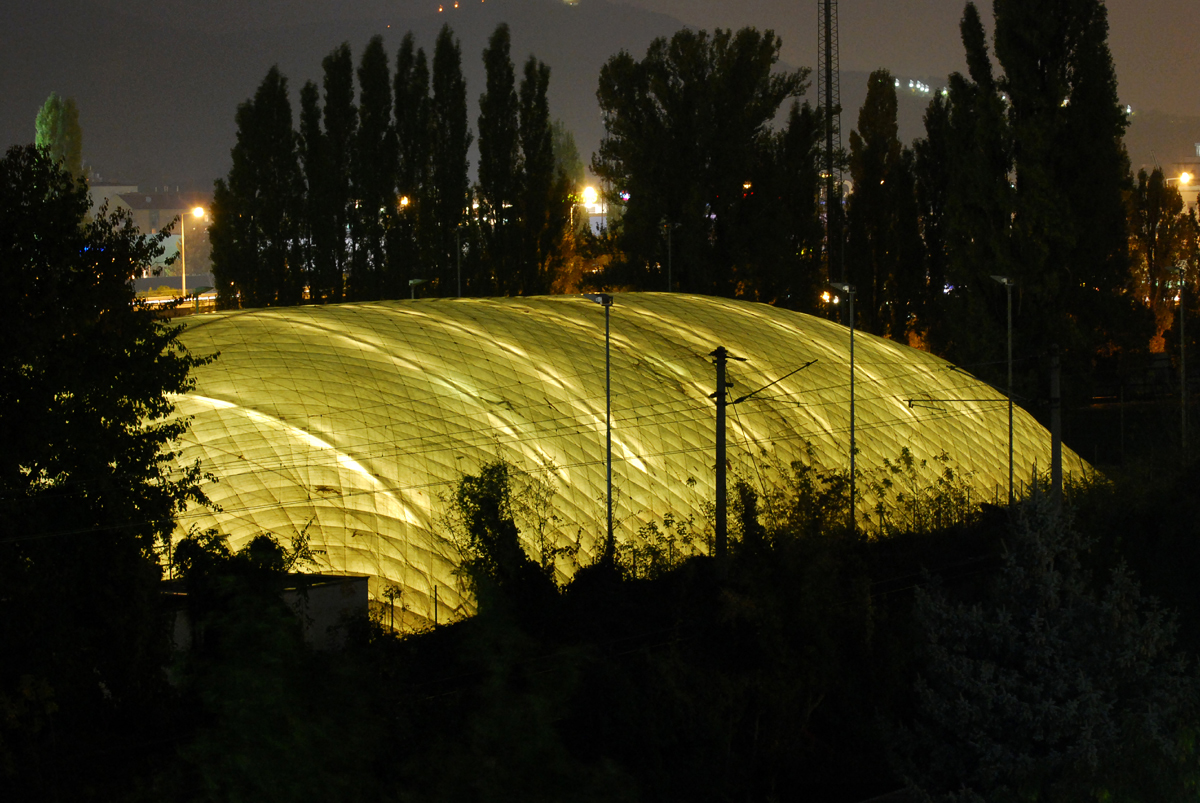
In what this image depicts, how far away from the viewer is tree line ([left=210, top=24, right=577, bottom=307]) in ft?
210

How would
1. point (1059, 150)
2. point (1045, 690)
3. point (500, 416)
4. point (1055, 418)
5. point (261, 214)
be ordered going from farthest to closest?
1. point (261, 214)
2. point (1059, 150)
3. point (500, 416)
4. point (1055, 418)
5. point (1045, 690)

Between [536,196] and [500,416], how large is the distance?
3421 centimetres

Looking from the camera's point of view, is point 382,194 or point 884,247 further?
point 884,247

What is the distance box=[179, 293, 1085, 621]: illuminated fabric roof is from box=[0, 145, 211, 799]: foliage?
544 cm

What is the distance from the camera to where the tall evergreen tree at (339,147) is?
64.2 meters

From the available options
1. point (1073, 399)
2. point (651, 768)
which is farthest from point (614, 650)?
point (1073, 399)

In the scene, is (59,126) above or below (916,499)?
above

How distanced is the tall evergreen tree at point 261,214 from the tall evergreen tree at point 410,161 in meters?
5.22

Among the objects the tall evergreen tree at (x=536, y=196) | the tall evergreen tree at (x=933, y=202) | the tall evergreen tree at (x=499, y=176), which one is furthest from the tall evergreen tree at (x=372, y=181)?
the tall evergreen tree at (x=933, y=202)

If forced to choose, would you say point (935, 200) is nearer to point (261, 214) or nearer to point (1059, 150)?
point (1059, 150)

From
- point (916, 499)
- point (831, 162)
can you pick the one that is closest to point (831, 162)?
point (831, 162)

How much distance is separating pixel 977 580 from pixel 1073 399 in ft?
81.4

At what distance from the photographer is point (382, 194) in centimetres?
6481

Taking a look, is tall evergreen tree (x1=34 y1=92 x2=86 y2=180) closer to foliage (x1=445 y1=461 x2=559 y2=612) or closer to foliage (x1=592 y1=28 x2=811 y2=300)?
foliage (x1=592 y1=28 x2=811 y2=300)
